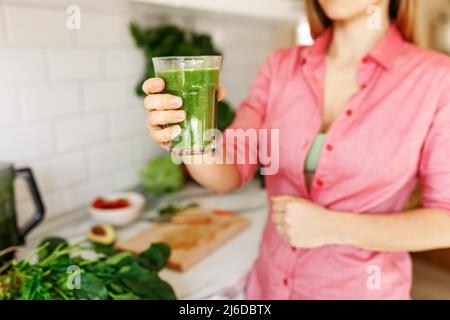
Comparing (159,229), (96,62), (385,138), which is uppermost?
(96,62)

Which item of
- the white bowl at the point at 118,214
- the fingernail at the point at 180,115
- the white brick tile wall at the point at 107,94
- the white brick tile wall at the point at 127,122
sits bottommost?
the white bowl at the point at 118,214

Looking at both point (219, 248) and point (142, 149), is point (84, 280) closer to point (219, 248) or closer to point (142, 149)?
point (219, 248)

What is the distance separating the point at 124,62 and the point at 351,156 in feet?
2.51

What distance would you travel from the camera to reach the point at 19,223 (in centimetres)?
104

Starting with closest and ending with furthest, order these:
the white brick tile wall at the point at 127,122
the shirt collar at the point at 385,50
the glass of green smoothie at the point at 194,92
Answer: the glass of green smoothie at the point at 194,92, the shirt collar at the point at 385,50, the white brick tile wall at the point at 127,122

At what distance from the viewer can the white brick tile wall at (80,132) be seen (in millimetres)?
1114

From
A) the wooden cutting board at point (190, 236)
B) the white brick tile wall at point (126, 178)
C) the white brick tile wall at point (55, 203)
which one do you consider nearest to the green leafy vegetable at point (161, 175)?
the white brick tile wall at point (126, 178)

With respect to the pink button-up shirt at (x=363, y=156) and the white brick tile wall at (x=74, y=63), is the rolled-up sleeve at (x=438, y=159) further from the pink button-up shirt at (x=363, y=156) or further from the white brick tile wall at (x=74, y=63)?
the white brick tile wall at (x=74, y=63)

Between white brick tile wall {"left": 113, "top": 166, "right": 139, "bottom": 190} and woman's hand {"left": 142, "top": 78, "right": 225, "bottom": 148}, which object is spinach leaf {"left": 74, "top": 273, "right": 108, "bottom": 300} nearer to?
woman's hand {"left": 142, "top": 78, "right": 225, "bottom": 148}

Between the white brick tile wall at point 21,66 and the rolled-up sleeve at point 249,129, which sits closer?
the rolled-up sleeve at point 249,129

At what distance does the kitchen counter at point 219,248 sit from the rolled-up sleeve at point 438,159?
0.41 metres
